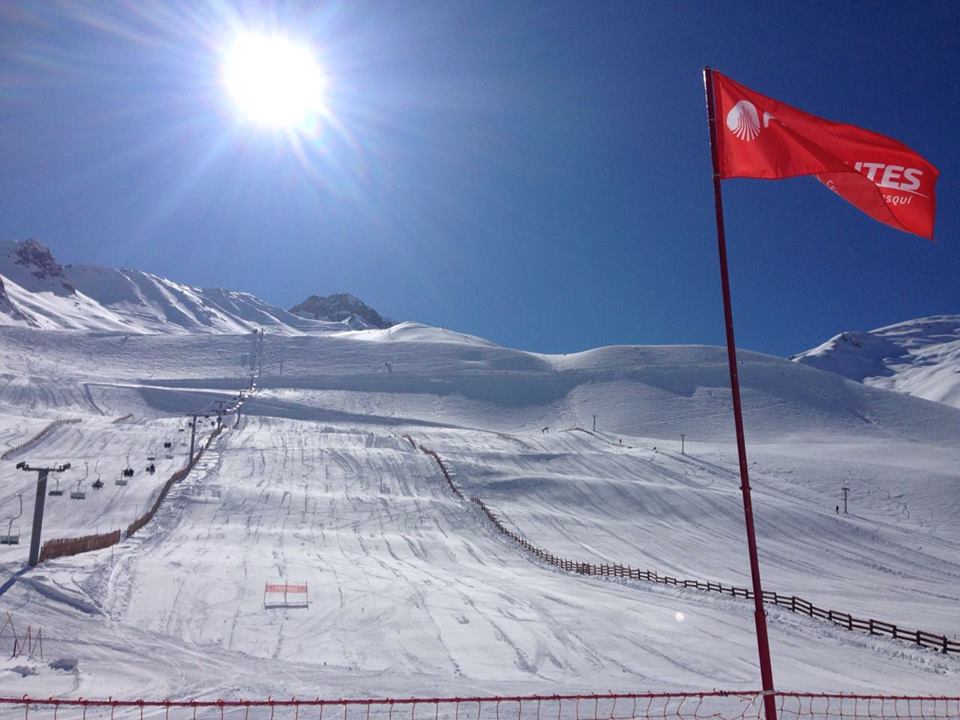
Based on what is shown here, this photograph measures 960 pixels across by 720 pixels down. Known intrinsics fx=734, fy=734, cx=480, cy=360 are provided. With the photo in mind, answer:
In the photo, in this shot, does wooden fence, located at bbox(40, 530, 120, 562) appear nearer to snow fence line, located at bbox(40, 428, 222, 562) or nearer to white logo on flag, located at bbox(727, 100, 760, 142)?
snow fence line, located at bbox(40, 428, 222, 562)

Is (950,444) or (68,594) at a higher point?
(950,444)

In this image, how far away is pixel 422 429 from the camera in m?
95.2

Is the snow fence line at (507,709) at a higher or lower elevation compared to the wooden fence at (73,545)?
lower

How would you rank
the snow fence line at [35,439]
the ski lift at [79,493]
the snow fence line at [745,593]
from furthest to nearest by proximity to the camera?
the snow fence line at [35,439] < the ski lift at [79,493] < the snow fence line at [745,593]

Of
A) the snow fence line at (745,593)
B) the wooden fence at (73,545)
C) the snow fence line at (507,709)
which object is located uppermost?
the wooden fence at (73,545)

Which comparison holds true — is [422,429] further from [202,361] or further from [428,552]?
[202,361]

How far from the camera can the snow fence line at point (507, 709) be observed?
10.8 metres

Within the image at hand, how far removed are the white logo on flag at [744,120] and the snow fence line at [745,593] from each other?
61.1ft

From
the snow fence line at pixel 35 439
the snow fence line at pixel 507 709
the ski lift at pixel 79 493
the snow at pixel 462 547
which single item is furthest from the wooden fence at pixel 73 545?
the snow fence line at pixel 35 439

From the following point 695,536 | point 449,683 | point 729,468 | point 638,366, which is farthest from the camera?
point 638,366

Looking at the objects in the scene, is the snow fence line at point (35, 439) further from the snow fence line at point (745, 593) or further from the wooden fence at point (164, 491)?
the snow fence line at point (745, 593)

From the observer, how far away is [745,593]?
1110 inches

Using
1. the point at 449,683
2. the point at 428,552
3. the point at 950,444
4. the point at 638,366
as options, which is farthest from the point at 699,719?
the point at 638,366

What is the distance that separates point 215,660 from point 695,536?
36.6 m
